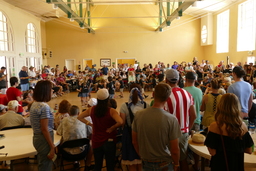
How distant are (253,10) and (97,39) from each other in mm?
10877

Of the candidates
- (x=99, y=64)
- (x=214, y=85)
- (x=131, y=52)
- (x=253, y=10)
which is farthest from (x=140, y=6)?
(x=214, y=85)

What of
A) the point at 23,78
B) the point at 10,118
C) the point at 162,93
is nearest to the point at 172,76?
the point at 162,93

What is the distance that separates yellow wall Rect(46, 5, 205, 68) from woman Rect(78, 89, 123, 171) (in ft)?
50.5

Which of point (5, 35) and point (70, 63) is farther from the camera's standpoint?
point (70, 63)

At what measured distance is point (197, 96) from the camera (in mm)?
3029

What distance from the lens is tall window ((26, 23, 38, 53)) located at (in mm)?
13906

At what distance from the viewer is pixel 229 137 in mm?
1663

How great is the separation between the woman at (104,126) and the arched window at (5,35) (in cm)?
1045

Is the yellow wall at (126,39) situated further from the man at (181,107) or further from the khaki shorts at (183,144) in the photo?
the khaki shorts at (183,144)

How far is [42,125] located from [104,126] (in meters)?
0.71

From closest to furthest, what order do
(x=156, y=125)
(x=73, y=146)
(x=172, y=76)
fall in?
(x=156, y=125) → (x=172, y=76) → (x=73, y=146)

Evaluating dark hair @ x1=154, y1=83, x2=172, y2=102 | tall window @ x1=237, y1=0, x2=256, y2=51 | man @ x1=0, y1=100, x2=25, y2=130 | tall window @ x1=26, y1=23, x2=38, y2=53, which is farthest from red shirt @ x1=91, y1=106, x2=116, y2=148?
tall window @ x1=26, y1=23, x2=38, y2=53

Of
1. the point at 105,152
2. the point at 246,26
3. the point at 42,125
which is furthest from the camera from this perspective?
the point at 246,26

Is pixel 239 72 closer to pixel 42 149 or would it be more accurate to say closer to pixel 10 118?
pixel 42 149
